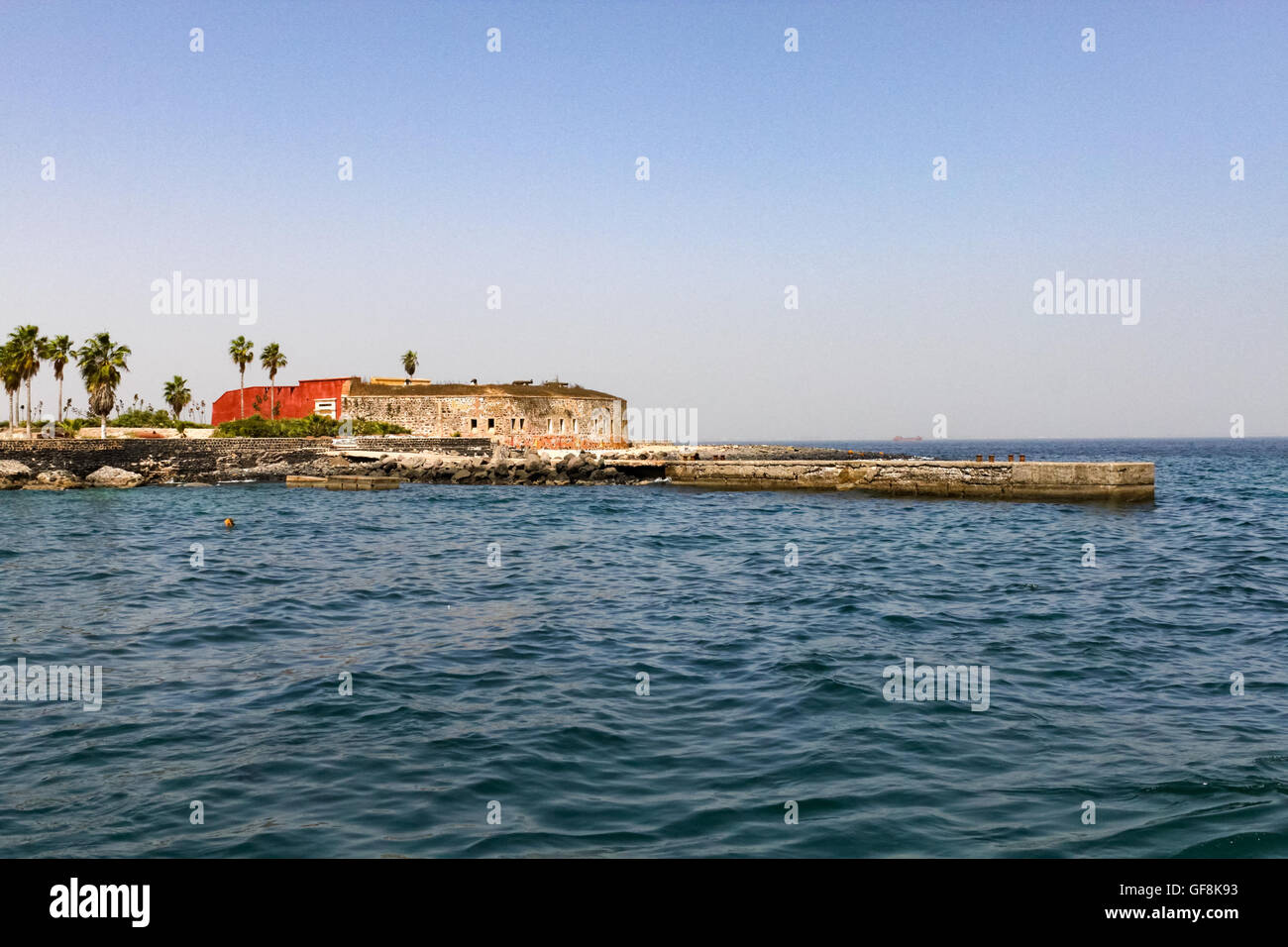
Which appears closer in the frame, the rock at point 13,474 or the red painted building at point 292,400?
the rock at point 13,474

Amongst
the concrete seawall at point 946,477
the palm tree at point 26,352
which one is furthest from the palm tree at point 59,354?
the concrete seawall at point 946,477

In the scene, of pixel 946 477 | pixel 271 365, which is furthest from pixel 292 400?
pixel 946 477

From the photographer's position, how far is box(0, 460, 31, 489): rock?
44.0 m

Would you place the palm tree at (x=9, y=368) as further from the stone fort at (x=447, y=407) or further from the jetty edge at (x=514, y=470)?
the stone fort at (x=447, y=407)

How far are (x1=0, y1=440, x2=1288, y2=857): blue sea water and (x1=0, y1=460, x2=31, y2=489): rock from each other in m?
27.9

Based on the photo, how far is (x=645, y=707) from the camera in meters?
8.98

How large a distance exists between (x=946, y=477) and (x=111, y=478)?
1614 inches

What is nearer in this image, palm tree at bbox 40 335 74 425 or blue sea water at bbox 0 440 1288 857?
blue sea water at bbox 0 440 1288 857

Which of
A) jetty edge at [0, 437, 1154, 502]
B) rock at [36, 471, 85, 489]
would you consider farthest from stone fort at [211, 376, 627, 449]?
rock at [36, 471, 85, 489]

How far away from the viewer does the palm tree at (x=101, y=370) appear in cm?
5447

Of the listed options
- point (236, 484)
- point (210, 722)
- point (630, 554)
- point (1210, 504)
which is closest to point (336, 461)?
point (236, 484)

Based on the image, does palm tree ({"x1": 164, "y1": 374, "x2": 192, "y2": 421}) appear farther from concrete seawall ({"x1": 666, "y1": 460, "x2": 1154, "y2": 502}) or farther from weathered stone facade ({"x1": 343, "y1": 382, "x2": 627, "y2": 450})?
Answer: concrete seawall ({"x1": 666, "y1": 460, "x2": 1154, "y2": 502})

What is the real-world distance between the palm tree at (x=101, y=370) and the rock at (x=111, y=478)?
29.9 feet
